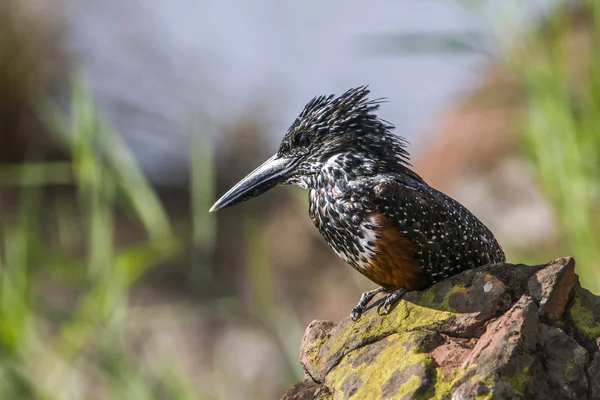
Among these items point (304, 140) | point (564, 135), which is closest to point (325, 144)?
point (304, 140)

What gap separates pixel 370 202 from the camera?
4105mm

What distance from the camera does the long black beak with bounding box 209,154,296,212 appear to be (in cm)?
461

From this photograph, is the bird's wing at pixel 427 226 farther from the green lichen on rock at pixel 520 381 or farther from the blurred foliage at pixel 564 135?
the blurred foliage at pixel 564 135

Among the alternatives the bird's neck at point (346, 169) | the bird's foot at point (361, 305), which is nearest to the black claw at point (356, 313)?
the bird's foot at point (361, 305)

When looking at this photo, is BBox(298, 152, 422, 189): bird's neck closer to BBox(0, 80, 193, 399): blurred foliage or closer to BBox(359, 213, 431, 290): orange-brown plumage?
BBox(359, 213, 431, 290): orange-brown plumage

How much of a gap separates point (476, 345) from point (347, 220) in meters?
1.05

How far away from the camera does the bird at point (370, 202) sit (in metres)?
3.98

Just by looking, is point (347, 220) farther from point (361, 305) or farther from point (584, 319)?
point (584, 319)

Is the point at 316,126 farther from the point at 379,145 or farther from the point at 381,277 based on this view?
the point at 381,277

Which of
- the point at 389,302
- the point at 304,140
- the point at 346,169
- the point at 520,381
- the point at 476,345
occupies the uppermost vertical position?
the point at 304,140

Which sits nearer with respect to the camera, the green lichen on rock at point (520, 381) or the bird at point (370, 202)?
the green lichen on rock at point (520, 381)

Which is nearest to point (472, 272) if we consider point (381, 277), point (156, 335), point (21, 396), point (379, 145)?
point (381, 277)

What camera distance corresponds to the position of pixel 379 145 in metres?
4.54

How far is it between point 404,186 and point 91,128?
8.84 ft
